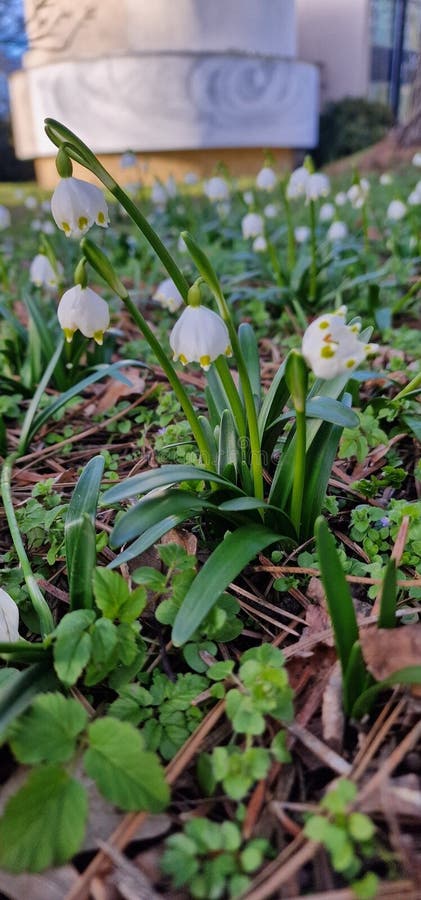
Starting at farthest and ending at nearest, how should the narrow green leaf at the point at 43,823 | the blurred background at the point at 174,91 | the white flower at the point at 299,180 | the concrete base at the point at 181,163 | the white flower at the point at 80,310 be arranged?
1. the concrete base at the point at 181,163
2. the blurred background at the point at 174,91
3. the white flower at the point at 299,180
4. the white flower at the point at 80,310
5. the narrow green leaf at the point at 43,823

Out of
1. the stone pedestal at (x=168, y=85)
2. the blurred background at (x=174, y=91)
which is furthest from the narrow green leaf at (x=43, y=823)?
the stone pedestal at (x=168, y=85)

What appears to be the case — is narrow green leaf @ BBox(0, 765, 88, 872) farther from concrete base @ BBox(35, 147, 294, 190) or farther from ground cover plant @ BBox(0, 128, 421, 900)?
concrete base @ BBox(35, 147, 294, 190)

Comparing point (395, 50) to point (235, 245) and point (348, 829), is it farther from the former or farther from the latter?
point (348, 829)

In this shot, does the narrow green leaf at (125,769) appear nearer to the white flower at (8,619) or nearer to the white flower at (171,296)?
the white flower at (8,619)

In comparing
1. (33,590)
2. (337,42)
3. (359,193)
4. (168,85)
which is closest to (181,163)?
(168,85)

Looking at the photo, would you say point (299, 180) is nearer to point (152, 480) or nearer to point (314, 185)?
point (314, 185)

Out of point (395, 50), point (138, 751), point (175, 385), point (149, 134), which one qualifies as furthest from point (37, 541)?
point (395, 50)
